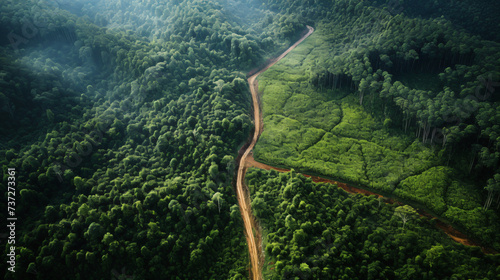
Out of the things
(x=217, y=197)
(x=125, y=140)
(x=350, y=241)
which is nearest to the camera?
(x=350, y=241)

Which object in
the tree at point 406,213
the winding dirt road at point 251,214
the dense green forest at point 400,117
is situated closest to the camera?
the winding dirt road at point 251,214

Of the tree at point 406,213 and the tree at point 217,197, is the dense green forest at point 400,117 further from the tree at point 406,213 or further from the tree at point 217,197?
the tree at point 217,197

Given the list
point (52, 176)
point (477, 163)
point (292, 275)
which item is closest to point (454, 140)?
point (477, 163)

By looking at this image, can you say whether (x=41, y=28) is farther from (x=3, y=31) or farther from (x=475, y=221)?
(x=475, y=221)

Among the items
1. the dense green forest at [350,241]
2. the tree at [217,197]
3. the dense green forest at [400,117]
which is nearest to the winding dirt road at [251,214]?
the dense green forest at [400,117]

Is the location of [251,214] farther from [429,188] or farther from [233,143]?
[429,188]

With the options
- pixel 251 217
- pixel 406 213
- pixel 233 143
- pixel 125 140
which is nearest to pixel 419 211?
pixel 406 213

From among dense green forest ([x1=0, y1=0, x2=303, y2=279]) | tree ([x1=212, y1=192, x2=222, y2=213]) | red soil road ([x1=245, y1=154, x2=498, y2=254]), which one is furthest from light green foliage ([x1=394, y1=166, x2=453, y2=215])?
tree ([x1=212, y1=192, x2=222, y2=213])

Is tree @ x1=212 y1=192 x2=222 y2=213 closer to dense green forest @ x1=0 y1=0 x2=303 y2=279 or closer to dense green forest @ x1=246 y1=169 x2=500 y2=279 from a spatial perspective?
dense green forest @ x1=0 y1=0 x2=303 y2=279
